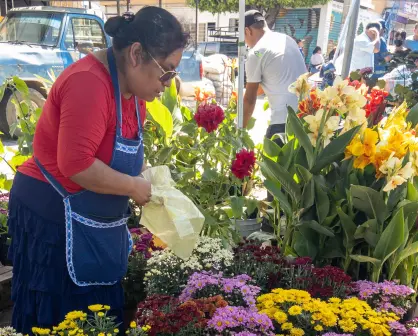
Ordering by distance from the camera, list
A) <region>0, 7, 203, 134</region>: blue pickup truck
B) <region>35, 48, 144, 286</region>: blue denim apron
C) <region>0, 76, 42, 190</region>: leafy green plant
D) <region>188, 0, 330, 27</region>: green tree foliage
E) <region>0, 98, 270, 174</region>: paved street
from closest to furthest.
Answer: <region>35, 48, 144, 286</region>: blue denim apron, <region>0, 76, 42, 190</region>: leafy green plant, <region>0, 98, 270, 174</region>: paved street, <region>0, 7, 203, 134</region>: blue pickup truck, <region>188, 0, 330, 27</region>: green tree foliage

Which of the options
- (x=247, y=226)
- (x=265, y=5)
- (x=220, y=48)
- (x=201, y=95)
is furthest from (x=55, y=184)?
(x=265, y=5)

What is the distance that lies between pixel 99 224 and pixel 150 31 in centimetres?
66

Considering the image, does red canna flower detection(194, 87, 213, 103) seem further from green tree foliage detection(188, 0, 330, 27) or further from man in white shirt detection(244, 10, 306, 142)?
green tree foliage detection(188, 0, 330, 27)

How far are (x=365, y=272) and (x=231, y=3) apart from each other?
20.2m

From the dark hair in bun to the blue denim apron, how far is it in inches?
3.1

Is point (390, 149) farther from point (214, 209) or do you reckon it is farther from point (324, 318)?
point (214, 209)

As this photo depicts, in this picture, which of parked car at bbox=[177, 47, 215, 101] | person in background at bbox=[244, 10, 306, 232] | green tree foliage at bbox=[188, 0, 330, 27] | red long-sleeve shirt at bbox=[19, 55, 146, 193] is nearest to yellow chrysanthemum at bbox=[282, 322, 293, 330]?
red long-sleeve shirt at bbox=[19, 55, 146, 193]

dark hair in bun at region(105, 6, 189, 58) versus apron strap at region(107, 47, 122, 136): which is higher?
dark hair in bun at region(105, 6, 189, 58)

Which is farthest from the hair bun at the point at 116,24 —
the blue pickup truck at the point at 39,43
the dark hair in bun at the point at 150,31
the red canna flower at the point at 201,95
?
the blue pickup truck at the point at 39,43

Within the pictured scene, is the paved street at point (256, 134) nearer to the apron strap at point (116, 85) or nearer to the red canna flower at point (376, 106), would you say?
the red canna flower at point (376, 106)

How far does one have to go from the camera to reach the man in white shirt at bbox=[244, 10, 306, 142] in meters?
3.59

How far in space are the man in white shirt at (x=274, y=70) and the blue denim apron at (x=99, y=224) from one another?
2.16 m

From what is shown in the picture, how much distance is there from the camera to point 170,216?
165 centimetres

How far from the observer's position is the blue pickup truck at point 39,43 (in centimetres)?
653
